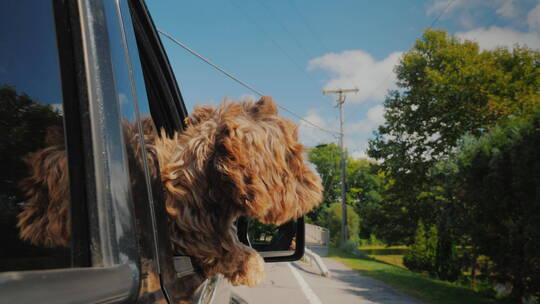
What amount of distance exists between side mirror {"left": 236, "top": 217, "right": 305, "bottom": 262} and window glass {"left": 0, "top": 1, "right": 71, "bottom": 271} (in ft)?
3.84

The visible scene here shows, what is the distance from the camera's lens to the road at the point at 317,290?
36.5 feet

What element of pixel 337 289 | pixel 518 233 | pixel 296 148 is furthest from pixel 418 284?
pixel 296 148

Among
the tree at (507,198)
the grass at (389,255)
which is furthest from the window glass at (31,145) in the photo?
the grass at (389,255)

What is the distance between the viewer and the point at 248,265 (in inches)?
59.9

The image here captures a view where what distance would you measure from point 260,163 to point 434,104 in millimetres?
29487

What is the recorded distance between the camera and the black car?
717 mm

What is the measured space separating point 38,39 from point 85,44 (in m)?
0.09

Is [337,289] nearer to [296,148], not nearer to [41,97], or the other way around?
[296,148]

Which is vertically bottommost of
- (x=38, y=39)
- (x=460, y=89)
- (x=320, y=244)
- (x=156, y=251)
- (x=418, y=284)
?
(x=320, y=244)

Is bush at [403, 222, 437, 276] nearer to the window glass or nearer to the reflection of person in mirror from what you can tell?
the reflection of person in mirror

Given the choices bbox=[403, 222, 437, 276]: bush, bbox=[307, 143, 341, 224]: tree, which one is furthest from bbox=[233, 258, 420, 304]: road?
bbox=[403, 222, 437, 276]: bush

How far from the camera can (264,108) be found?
169 cm

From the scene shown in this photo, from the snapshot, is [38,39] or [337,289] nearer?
[38,39]

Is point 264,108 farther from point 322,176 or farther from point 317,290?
point 317,290
